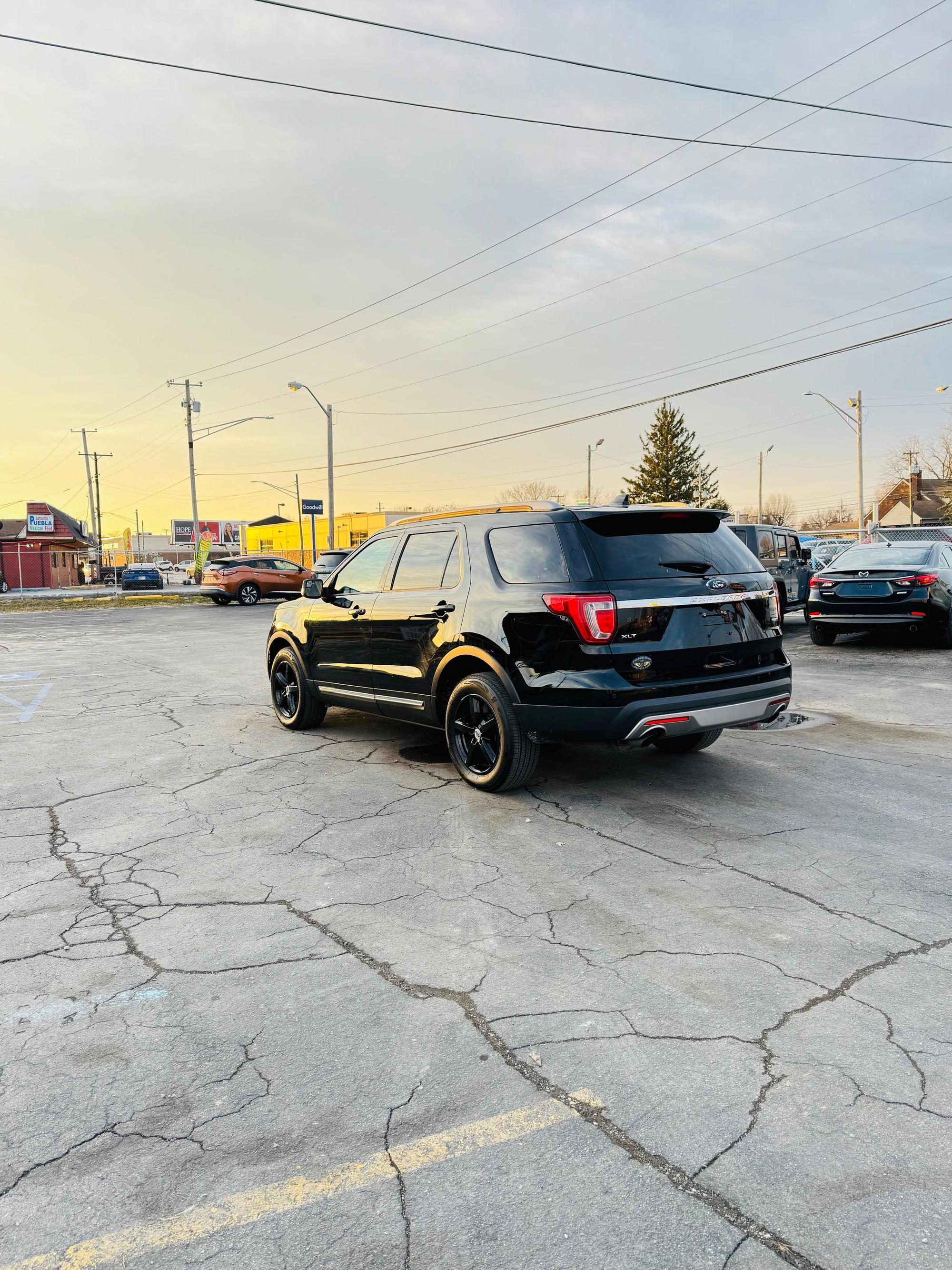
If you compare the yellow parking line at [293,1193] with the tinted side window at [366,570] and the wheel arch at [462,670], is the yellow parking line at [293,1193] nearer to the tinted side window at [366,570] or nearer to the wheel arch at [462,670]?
the wheel arch at [462,670]

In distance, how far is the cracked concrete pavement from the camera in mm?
2115

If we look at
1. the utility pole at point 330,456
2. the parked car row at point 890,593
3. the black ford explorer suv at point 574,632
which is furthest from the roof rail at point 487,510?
the utility pole at point 330,456

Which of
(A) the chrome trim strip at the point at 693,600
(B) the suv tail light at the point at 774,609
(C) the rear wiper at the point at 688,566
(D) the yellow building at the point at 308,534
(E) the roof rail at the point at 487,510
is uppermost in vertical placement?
(D) the yellow building at the point at 308,534

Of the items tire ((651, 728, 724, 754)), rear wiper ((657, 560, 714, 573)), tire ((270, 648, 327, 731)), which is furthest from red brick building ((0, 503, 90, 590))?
rear wiper ((657, 560, 714, 573))

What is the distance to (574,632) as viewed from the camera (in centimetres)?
508

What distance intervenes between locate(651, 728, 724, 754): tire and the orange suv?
81.5 feet

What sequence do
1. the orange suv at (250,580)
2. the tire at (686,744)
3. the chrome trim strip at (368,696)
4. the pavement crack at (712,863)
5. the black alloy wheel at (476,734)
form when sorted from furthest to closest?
the orange suv at (250,580)
the tire at (686,744)
the chrome trim strip at (368,696)
the black alloy wheel at (476,734)
the pavement crack at (712,863)

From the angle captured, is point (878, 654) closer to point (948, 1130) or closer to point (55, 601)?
point (948, 1130)

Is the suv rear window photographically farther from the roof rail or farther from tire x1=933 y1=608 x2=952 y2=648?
tire x1=933 y1=608 x2=952 y2=648

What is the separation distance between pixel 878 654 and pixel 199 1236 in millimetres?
12401

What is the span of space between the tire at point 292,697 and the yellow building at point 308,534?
6221 centimetres

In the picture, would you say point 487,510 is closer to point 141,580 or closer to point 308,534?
point 141,580

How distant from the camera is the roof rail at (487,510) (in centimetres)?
554

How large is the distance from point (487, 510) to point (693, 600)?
159 centimetres
